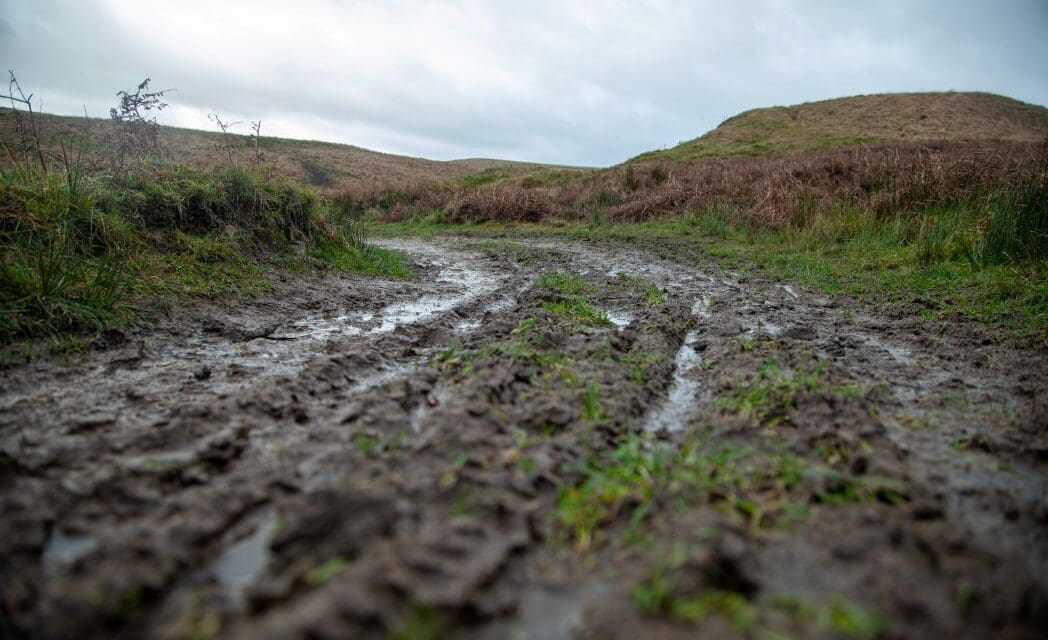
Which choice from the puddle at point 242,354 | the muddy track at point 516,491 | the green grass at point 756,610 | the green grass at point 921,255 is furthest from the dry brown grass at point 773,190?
the green grass at point 756,610

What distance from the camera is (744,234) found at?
10.6 meters

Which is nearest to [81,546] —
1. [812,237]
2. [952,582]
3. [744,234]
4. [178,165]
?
[952,582]

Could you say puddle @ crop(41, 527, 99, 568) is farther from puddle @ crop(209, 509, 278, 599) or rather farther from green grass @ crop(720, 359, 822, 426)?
green grass @ crop(720, 359, 822, 426)

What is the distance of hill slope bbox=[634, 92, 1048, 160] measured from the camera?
98.1 ft

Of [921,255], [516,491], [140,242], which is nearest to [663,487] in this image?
[516,491]

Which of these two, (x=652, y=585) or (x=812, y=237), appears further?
(x=812, y=237)

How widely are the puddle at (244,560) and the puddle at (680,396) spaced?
1566 millimetres

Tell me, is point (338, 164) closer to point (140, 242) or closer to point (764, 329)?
point (140, 242)

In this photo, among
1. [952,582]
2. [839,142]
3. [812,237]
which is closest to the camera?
[952,582]

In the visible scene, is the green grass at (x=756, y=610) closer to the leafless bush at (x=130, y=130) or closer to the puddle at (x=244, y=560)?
the puddle at (x=244, y=560)

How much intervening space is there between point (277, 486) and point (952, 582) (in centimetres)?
196

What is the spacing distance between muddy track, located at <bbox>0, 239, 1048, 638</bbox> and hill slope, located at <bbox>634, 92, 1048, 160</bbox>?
88.9 ft

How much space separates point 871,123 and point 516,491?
43200 mm

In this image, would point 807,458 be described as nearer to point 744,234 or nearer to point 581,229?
point 744,234
